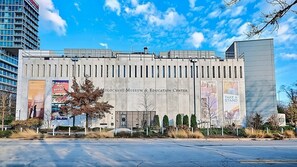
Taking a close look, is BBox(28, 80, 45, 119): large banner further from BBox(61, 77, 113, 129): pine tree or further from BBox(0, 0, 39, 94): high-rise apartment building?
BBox(0, 0, 39, 94): high-rise apartment building

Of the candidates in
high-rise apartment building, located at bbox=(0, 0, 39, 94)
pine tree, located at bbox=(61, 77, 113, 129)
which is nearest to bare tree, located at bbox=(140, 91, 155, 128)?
pine tree, located at bbox=(61, 77, 113, 129)

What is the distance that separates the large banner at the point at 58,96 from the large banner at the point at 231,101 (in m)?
30.7

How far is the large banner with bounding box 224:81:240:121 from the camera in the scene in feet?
159

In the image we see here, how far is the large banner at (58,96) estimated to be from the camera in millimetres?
45875

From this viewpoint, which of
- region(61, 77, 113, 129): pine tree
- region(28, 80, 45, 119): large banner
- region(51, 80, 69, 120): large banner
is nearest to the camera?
region(61, 77, 113, 129): pine tree

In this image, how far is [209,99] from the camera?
4847cm

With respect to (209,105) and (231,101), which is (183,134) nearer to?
(209,105)

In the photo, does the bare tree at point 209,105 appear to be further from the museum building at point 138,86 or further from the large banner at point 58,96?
the large banner at point 58,96

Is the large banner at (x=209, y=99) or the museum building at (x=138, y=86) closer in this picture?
the museum building at (x=138, y=86)

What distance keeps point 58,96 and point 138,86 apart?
15077 millimetres

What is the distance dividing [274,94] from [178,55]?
24.8 m

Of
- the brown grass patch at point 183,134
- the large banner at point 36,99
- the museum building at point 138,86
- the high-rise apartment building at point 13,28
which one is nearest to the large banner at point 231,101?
the museum building at point 138,86

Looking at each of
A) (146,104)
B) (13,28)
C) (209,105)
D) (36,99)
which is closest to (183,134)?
(146,104)

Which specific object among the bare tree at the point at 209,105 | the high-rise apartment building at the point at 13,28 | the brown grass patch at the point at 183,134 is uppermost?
the high-rise apartment building at the point at 13,28
